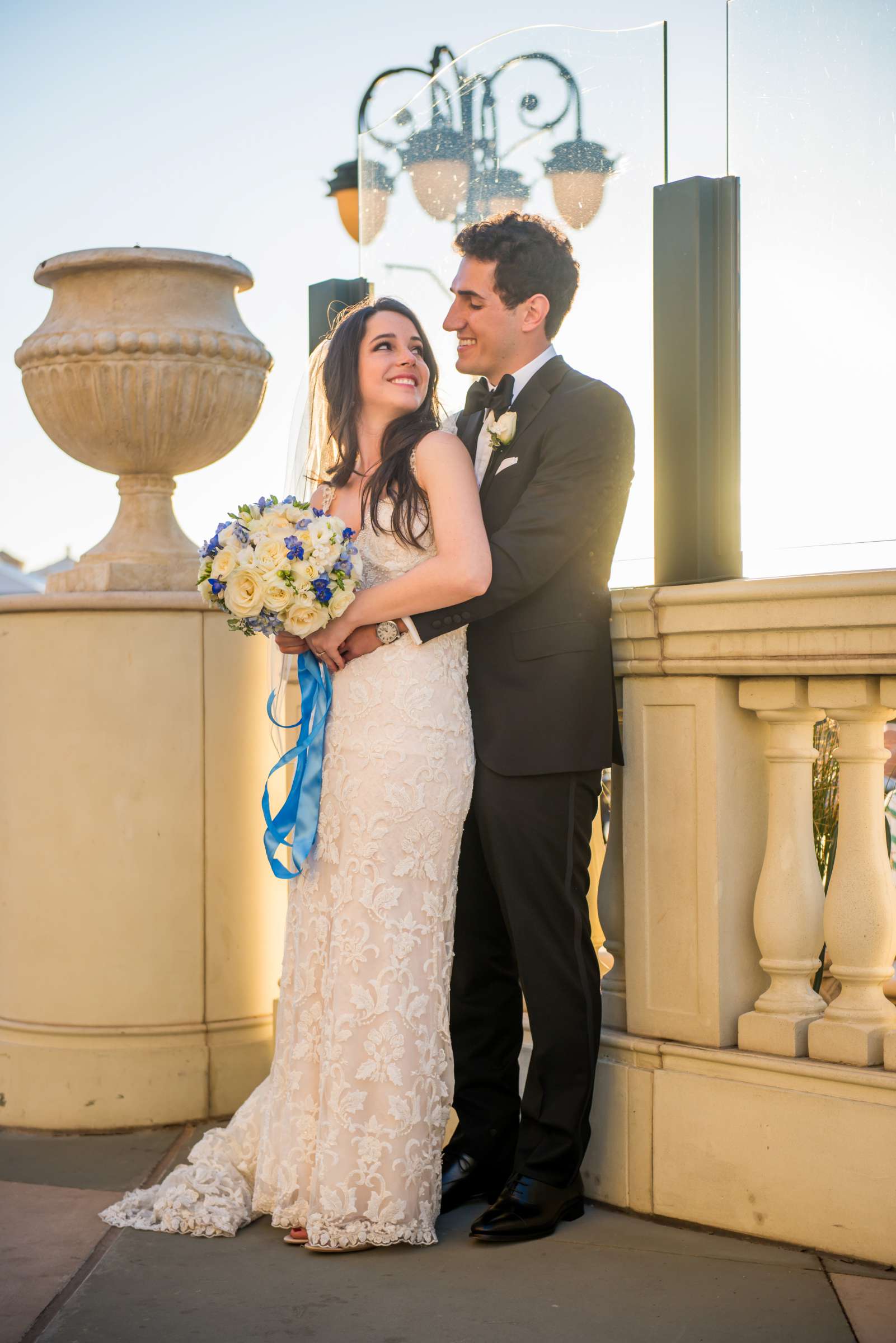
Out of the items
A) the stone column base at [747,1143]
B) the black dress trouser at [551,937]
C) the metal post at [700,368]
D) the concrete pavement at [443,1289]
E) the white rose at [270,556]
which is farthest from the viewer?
the metal post at [700,368]

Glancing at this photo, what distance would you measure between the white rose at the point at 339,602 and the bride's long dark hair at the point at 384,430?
220 millimetres

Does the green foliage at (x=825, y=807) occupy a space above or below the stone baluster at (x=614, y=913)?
above

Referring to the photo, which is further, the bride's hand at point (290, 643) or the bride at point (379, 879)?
the bride's hand at point (290, 643)

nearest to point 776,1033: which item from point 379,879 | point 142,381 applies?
point 379,879

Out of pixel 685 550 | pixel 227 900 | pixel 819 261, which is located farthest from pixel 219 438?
pixel 819 261

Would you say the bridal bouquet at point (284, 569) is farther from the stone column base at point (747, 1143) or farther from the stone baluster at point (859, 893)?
the stone column base at point (747, 1143)

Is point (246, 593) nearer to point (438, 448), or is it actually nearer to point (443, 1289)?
point (438, 448)

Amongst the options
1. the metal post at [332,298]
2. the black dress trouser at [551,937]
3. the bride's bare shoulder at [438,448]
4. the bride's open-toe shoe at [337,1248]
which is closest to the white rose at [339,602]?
the bride's bare shoulder at [438,448]

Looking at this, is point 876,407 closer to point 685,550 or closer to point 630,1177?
point 685,550

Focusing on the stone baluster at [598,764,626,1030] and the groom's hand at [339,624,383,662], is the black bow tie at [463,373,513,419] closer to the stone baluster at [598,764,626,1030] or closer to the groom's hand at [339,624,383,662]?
the groom's hand at [339,624,383,662]

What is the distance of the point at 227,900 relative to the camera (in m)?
4.15

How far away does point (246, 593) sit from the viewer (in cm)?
296

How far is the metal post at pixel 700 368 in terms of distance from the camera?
10.7 feet

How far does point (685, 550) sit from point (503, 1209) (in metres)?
1.52
